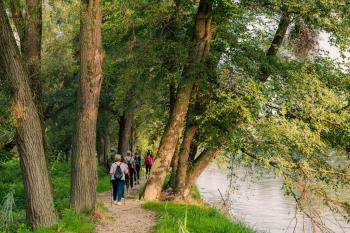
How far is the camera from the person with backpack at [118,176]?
16.6m

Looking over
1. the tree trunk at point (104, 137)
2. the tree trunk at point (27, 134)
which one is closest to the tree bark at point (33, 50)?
the tree trunk at point (27, 134)

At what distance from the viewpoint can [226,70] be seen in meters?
17.3

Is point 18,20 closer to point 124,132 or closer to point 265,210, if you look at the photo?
point 124,132

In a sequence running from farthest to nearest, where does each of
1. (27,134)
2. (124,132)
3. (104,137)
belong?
(104,137) → (124,132) → (27,134)

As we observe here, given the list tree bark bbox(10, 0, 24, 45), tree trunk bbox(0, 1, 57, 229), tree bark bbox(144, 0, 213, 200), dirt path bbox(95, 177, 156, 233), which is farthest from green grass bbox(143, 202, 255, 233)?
tree bark bbox(10, 0, 24, 45)

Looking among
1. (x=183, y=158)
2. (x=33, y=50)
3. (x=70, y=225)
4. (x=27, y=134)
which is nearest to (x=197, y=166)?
(x=183, y=158)

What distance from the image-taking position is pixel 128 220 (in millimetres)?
13477

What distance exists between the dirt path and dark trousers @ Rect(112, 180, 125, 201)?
0.32 metres

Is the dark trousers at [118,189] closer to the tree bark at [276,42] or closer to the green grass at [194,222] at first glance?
the green grass at [194,222]

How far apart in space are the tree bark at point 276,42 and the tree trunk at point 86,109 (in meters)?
6.75

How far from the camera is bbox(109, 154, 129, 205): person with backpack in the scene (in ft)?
54.5

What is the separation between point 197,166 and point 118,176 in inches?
184

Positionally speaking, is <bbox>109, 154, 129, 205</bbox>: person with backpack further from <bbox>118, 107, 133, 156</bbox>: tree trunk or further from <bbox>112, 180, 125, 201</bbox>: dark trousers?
<bbox>118, 107, 133, 156</bbox>: tree trunk

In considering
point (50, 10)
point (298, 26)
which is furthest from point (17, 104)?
point (298, 26)
